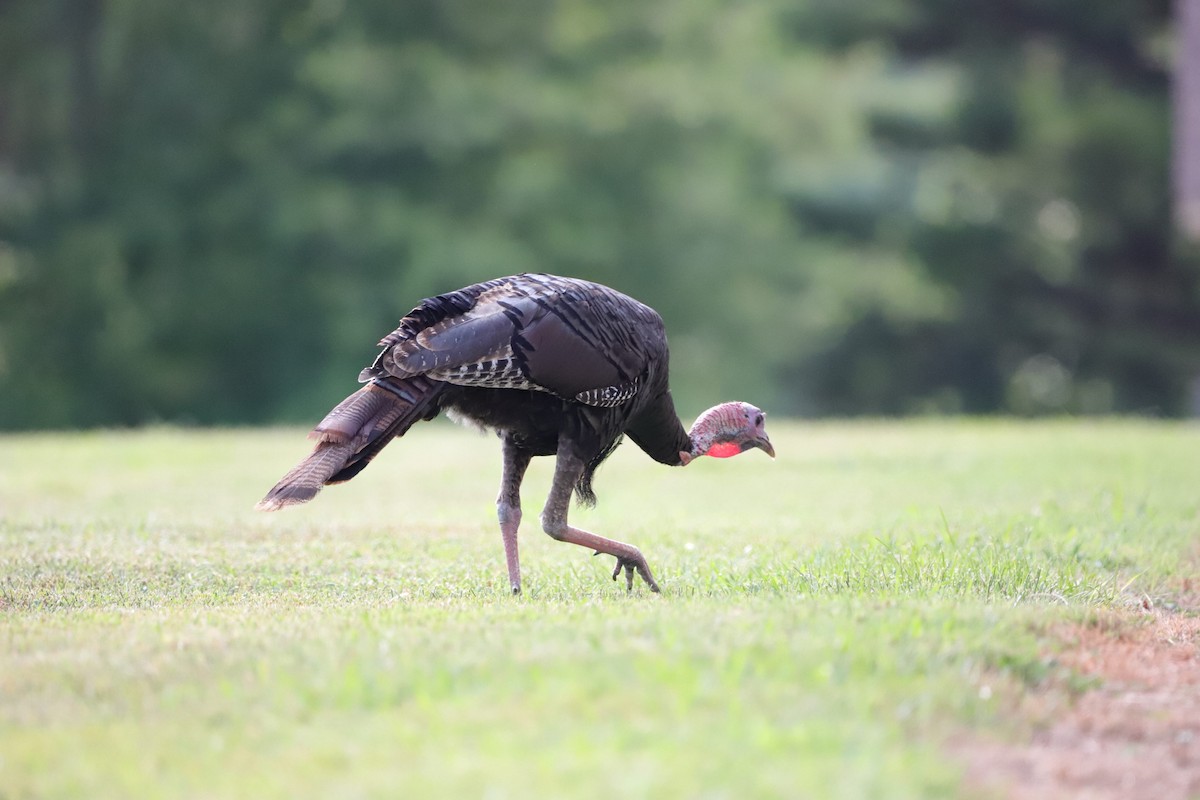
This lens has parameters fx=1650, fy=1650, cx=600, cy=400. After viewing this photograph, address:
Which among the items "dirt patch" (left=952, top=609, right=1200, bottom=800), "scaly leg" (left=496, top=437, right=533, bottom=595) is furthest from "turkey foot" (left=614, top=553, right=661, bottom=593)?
"dirt patch" (left=952, top=609, right=1200, bottom=800)

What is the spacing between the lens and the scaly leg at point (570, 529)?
689 cm

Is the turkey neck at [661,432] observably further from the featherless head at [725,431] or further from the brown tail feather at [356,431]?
the brown tail feather at [356,431]

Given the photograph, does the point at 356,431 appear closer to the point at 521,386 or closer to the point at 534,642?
the point at 521,386

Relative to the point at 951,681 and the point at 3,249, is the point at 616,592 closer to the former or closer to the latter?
the point at 951,681

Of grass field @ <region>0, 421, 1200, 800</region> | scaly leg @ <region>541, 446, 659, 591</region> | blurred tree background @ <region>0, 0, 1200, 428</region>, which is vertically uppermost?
blurred tree background @ <region>0, 0, 1200, 428</region>

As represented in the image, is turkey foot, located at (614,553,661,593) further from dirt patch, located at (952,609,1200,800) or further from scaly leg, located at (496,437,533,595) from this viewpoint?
dirt patch, located at (952,609,1200,800)

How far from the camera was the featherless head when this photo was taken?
25.1 ft

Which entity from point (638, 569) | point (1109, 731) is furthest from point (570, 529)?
point (1109, 731)

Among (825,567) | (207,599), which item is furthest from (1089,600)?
(207,599)

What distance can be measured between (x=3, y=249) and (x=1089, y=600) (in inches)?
1009

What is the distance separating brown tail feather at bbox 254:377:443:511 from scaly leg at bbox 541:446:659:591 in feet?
2.15

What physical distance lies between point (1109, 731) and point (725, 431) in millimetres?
3053

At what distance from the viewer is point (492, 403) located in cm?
692

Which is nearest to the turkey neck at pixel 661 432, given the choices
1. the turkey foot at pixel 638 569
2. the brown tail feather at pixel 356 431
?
the turkey foot at pixel 638 569
